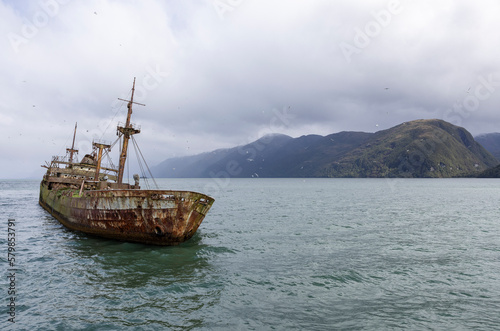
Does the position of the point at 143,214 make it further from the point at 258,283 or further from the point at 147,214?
the point at 258,283

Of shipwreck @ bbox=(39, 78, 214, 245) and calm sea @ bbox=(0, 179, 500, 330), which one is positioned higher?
shipwreck @ bbox=(39, 78, 214, 245)

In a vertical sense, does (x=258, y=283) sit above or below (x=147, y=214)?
below

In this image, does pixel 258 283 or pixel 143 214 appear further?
pixel 143 214

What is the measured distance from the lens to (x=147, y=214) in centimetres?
1659

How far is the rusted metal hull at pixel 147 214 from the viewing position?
16.4 metres

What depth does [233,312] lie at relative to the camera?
8.98 metres

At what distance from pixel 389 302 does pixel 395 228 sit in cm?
1743

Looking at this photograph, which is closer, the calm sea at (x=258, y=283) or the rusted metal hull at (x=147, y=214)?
the calm sea at (x=258, y=283)

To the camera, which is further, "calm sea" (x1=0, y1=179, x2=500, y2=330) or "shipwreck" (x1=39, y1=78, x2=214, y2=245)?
"shipwreck" (x1=39, y1=78, x2=214, y2=245)

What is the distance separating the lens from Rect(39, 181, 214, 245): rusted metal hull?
1639 centimetres

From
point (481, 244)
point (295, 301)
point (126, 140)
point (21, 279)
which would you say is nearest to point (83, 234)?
point (126, 140)

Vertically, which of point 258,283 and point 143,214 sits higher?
point 143,214

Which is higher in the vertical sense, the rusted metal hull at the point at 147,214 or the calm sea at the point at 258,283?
the rusted metal hull at the point at 147,214

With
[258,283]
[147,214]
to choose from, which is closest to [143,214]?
[147,214]
